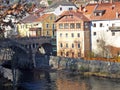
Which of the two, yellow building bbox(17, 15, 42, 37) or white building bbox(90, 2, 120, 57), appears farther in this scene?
yellow building bbox(17, 15, 42, 37)

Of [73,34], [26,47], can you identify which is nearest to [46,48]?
[26,47]

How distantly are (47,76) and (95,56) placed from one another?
6.08 meters

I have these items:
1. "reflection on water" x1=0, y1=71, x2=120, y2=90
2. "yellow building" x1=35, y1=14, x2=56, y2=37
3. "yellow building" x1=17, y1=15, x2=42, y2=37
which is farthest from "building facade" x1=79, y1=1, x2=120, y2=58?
"yellow building" x1=17, y1=15, x2=42, y2=37

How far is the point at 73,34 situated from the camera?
3697cm

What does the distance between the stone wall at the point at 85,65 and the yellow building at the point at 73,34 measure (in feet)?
7.79

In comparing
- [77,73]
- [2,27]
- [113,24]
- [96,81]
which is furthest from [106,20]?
[2,27]

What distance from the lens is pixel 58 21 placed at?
37.8m

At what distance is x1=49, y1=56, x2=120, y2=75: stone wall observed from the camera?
29.2 metres

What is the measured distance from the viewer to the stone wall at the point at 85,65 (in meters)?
29.2

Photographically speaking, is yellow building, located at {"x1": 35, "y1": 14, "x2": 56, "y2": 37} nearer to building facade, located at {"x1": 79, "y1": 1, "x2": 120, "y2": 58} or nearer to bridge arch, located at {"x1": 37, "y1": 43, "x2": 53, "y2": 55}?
bridge arch, located at {"x1": 37, "y1": 43, "x2": 53, "y2": 55}

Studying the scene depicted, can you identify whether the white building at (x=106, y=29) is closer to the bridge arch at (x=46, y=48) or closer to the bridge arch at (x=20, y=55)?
the bridge arch at (x=46, y=48)

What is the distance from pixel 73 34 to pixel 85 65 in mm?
6112

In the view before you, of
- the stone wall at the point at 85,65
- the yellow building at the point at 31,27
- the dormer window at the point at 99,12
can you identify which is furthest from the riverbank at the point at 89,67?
the yellow building at the point at 31,27

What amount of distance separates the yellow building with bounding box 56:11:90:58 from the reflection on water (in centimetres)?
602
